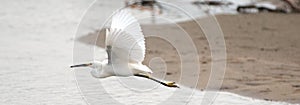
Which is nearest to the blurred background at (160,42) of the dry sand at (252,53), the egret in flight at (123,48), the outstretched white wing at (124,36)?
the dry sand at (252,53)

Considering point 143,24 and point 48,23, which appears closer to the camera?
point 143,24

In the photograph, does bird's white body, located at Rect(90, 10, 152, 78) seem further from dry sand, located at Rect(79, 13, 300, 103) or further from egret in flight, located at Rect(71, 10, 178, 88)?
dry sand, located at Rect(79, 13, 300, 103)

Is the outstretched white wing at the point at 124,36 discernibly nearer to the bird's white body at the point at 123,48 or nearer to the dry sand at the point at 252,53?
the bird's white body at the point at 123,48

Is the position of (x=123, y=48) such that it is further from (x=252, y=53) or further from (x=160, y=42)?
(x=160, y=42)

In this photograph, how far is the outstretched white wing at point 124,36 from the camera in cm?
677

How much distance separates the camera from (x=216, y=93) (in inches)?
346

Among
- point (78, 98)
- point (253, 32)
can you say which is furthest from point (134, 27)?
point (253, 32)

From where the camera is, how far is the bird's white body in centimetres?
679

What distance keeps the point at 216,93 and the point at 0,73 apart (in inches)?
131

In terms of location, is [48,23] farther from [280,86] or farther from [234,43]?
[280,86]

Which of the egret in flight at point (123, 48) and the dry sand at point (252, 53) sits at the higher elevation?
the egret in flight at point (123, 48)

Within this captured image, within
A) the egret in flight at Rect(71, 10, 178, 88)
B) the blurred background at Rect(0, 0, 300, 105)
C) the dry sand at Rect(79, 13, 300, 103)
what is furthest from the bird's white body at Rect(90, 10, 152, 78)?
the dry sand at Rect(79, 13, 300, 103)

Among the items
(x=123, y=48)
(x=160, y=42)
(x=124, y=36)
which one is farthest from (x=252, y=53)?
(x=124, y=36)

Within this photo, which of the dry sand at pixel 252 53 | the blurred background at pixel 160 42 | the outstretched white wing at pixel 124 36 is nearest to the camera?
the outstretched white wing at pixel 124 36
